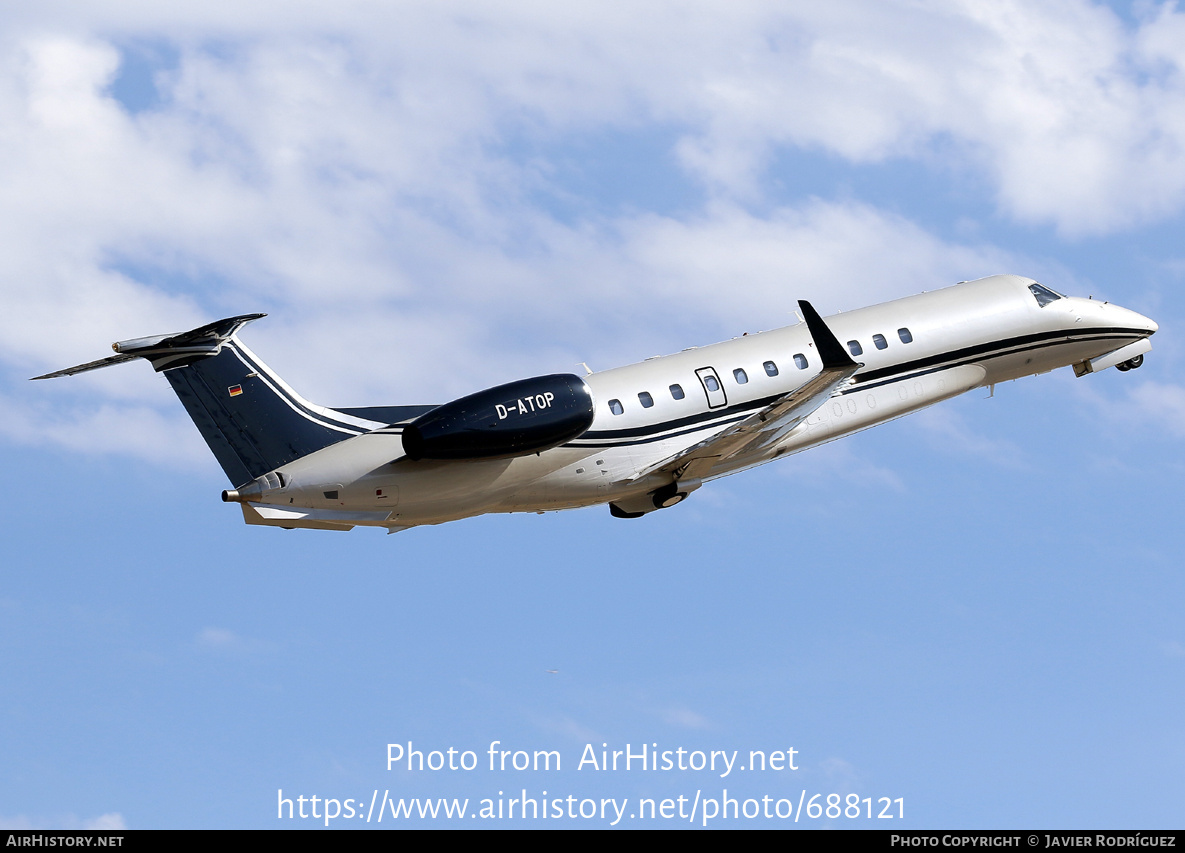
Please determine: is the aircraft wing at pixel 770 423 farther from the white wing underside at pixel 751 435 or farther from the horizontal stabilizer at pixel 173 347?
the horizontal stabilizer at pixel 173 347

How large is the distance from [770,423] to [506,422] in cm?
568

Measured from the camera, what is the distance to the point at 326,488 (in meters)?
28.5

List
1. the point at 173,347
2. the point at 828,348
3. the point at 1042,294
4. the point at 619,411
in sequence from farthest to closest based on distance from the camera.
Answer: the point at 1042,294, the point at 619,411, the point at 828,348, the point at 173,347

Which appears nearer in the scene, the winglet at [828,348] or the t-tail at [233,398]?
the t-tail at [233,398]

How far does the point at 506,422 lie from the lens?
2875cm

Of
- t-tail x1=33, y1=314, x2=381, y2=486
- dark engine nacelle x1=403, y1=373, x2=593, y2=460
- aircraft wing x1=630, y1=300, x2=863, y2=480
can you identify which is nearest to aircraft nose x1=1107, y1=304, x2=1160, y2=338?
aircraft wing x1=630, y1=300, x2=863, y2=480

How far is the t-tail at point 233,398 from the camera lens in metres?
27.7

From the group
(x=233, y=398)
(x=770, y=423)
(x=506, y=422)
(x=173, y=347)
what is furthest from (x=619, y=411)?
(x=173, y=347)

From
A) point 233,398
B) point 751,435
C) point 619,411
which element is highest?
point 619,411

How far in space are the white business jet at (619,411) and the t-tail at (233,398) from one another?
1.0 inches

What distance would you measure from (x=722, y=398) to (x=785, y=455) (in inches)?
93.5

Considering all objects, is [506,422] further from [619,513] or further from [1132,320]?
[1132,320]

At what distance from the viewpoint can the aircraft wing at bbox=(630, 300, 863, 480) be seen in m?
29.1

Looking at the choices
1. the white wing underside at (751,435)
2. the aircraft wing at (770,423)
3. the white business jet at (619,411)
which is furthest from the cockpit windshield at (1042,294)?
the white wing underside at (751,435)
